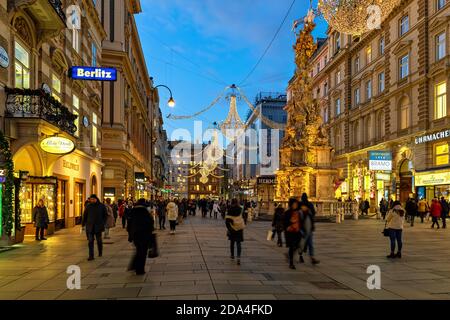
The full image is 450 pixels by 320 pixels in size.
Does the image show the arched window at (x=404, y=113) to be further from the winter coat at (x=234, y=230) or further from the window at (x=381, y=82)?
Answer: the winter coat at (x=234, y=230)

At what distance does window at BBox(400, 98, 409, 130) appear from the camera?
1676 inches

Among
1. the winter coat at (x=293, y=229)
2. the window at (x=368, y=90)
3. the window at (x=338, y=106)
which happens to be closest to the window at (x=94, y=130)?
the winter coat at (x=293, y=229)

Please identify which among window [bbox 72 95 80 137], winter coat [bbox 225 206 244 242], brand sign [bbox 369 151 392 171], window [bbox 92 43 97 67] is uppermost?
window [bbox 92 43 97 67]

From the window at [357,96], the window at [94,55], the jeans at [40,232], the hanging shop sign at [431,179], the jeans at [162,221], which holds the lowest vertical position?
the jeans at [162,221]

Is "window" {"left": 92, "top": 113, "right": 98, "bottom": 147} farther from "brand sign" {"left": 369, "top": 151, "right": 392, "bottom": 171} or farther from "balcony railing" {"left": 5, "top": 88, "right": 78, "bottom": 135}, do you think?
"brand sign" {"left": 369, "top": 151, "right": 392, "bottom": 171}

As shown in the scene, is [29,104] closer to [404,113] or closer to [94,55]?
[94,55]

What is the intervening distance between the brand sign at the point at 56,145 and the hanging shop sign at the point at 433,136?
1083 inches

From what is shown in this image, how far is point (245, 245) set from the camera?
54.7 ft

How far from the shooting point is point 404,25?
43312mm

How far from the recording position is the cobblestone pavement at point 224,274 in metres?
8.29

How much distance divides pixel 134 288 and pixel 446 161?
32.9 m

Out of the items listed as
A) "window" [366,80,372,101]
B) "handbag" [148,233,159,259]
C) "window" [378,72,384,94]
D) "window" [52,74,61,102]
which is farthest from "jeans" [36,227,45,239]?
"window" [366,80,372,101]

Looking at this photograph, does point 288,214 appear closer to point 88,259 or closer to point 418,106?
point 88,259

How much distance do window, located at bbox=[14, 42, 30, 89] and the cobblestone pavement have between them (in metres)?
6.48
